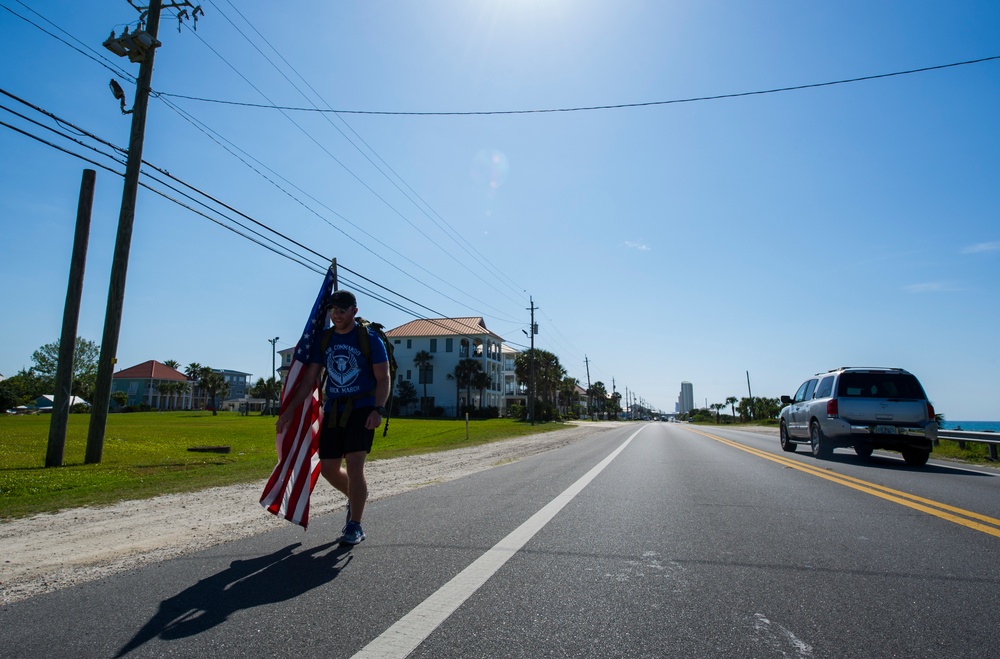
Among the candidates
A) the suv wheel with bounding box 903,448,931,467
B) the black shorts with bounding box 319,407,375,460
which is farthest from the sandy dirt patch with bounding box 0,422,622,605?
the suv wheel with bounding box 903,448,931,467

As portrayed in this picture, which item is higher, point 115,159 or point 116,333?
point 115,159

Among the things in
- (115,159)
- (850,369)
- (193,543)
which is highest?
(115,159)

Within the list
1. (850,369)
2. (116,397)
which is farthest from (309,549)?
(116,397)

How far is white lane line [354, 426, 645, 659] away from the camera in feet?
7.76

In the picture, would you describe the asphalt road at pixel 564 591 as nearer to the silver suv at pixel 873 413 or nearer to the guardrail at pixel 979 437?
the silver suv at pixel 873 413

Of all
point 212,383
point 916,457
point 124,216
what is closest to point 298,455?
point 124,216

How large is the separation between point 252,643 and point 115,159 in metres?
12.8

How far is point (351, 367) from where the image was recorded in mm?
4410

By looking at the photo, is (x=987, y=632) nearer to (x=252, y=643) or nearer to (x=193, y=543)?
(x=252, y=643)

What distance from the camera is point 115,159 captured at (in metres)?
11.9

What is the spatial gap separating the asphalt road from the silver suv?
5665mm

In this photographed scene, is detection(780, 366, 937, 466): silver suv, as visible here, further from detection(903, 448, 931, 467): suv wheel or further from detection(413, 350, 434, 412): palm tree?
detection(413, 350, 434, 412): palm tree

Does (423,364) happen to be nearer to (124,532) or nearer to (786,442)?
(786,442)

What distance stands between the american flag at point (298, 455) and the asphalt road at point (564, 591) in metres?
0.29
